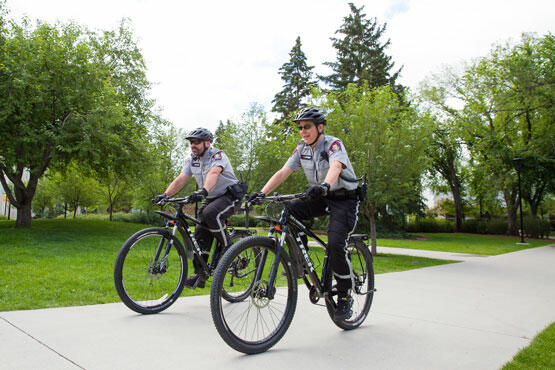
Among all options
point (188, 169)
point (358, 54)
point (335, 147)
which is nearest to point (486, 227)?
point (358, 54)

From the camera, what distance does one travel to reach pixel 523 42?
25.1 meters

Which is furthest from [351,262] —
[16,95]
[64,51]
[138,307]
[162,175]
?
[162,175]

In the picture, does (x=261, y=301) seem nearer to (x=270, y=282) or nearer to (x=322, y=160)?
(x=270, y=282)

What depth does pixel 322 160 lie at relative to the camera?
3.81 meters

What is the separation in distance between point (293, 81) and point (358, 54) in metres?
7.81

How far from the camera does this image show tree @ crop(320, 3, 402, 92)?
117 ft

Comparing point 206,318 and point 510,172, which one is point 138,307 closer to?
point 206,318

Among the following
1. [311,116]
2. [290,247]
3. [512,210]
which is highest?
[311,116]

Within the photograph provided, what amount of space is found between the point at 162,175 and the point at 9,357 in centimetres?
2468

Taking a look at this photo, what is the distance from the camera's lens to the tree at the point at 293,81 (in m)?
41.4

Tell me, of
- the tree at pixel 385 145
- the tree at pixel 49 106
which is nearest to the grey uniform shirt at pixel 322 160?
the tree at pixel 385 145

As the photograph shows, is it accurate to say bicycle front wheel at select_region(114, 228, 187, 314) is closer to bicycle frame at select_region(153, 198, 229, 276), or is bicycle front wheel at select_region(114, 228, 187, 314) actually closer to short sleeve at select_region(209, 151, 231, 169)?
bicycle frame at select_region(153, 198, 229, 276)

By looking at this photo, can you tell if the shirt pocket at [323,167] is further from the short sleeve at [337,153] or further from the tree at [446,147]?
the tree at [446,147]

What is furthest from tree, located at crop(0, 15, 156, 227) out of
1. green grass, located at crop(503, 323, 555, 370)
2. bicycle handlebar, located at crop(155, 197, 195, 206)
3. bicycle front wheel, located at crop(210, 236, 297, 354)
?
green grass, located at crop(503, 323, 555, 370)
